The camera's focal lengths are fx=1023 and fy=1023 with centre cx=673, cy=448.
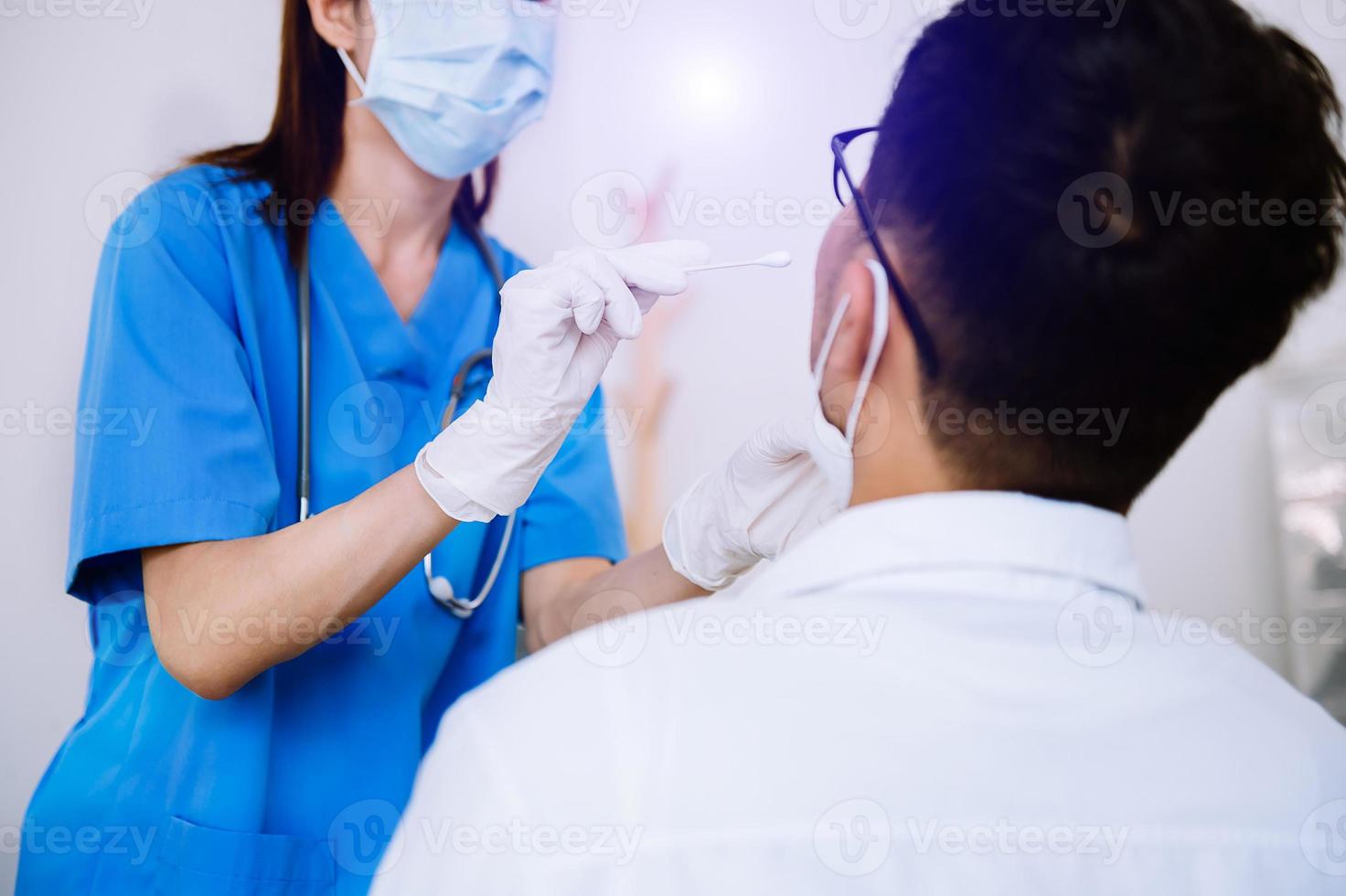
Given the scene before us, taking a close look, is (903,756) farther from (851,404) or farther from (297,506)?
(297,506)

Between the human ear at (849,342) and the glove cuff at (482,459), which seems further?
the glove cuff at (482,459)

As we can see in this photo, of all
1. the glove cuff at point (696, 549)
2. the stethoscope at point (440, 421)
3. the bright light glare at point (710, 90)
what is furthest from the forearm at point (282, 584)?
the bright light glare at point (710, 90)

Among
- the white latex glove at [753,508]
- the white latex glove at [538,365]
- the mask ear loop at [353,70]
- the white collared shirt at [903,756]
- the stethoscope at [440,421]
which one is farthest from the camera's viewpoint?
the mask ear loop at [353,70]

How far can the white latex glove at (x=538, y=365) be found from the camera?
0.88 meters

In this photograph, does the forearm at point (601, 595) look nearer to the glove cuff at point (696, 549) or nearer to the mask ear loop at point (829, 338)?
the glove cuff at point (696, 549)

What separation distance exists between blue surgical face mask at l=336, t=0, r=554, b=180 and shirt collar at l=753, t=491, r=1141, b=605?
0.77m

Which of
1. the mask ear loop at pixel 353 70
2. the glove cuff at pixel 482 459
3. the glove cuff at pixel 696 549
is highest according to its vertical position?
the mask ear loop at pixel 353 70

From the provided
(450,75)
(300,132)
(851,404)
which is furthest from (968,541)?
(300,132)

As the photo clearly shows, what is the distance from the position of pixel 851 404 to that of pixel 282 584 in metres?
0.52

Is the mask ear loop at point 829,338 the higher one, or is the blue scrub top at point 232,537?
the mask ear loop at point 829,338

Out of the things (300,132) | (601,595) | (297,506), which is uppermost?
(300,132)

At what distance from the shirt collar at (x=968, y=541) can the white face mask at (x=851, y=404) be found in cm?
8

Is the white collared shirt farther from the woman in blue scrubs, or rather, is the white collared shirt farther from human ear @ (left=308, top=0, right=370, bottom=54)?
human ear @ (left=308, top=0, right=370, bottom=54)

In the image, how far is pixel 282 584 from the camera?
2.92 ft
